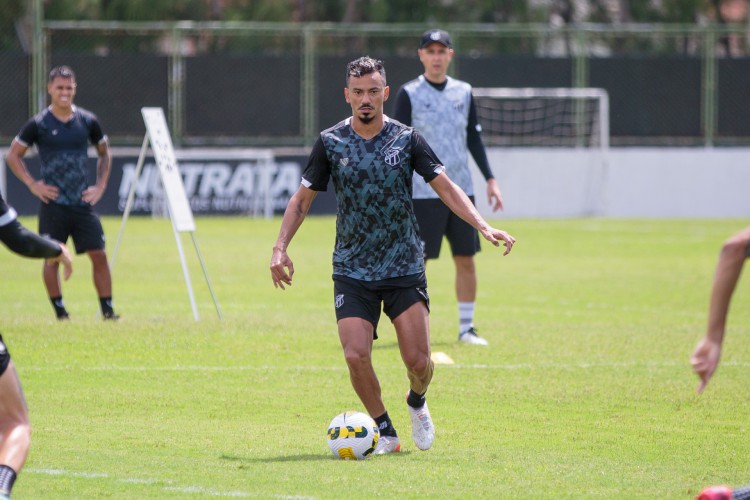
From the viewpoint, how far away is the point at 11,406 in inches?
214

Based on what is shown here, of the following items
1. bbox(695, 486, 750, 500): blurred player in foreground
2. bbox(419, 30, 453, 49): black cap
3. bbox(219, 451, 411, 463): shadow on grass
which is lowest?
bbox(219, 451, 411, 463): shadow on grass

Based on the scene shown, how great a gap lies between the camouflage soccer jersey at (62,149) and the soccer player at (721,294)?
8.92 m

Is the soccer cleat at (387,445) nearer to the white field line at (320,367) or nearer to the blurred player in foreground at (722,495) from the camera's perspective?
the blurred player in foreground at (722,495)

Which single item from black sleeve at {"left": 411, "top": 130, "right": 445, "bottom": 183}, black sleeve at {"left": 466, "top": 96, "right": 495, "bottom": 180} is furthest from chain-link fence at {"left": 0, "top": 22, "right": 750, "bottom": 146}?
black sleeve at {"left": 411, "top": 130, "right": 445, "bottom": 183}

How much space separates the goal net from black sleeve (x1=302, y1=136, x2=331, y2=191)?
922 inches

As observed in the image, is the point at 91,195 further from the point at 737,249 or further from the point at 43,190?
the point at 737,249

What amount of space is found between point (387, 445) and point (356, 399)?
1.73m

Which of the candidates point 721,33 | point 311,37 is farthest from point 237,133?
point 721,33

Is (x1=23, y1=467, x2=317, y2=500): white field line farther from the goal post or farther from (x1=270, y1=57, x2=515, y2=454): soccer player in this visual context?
the goal post

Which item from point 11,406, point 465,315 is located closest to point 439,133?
point 465,315

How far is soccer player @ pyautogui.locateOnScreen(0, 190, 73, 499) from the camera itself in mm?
5273

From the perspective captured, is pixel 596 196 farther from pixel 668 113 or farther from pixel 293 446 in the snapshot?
pixel 293 446

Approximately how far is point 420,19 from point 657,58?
613 cm

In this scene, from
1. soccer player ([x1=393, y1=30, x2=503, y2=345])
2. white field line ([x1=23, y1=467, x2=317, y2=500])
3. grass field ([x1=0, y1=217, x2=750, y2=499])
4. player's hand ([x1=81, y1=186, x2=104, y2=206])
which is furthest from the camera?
player's hand ([x1=81, y1=186, x2=104, y2=206])
